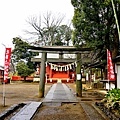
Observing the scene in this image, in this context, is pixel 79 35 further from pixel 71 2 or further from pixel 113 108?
pixel 113 108

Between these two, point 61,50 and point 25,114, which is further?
point 61,50

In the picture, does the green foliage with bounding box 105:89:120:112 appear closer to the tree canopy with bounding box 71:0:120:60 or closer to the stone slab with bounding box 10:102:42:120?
the stone slab with bounding box 10:102:42:120

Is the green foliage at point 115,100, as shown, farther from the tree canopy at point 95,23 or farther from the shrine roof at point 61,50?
the shrine roof at point 61,50

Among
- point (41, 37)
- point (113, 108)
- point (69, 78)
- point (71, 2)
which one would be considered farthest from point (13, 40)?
point (113, 108)

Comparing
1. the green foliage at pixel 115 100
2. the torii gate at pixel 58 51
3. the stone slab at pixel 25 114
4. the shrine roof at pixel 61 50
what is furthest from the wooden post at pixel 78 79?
the stone slab at pixel 25 114

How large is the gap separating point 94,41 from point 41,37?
34732 millimetres

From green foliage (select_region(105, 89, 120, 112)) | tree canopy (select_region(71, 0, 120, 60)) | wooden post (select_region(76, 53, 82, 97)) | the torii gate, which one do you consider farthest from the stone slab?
wooden post (select_region(76, 53, 82, 97))

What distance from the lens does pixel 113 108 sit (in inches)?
324

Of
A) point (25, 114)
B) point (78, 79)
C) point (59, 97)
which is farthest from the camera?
point (78, 79)

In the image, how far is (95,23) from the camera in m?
15.2

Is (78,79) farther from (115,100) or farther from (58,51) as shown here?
(115,100)

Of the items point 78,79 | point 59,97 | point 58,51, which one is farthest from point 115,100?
point 58,51

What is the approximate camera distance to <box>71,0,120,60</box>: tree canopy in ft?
49.1

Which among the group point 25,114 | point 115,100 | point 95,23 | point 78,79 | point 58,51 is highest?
point 95,23
